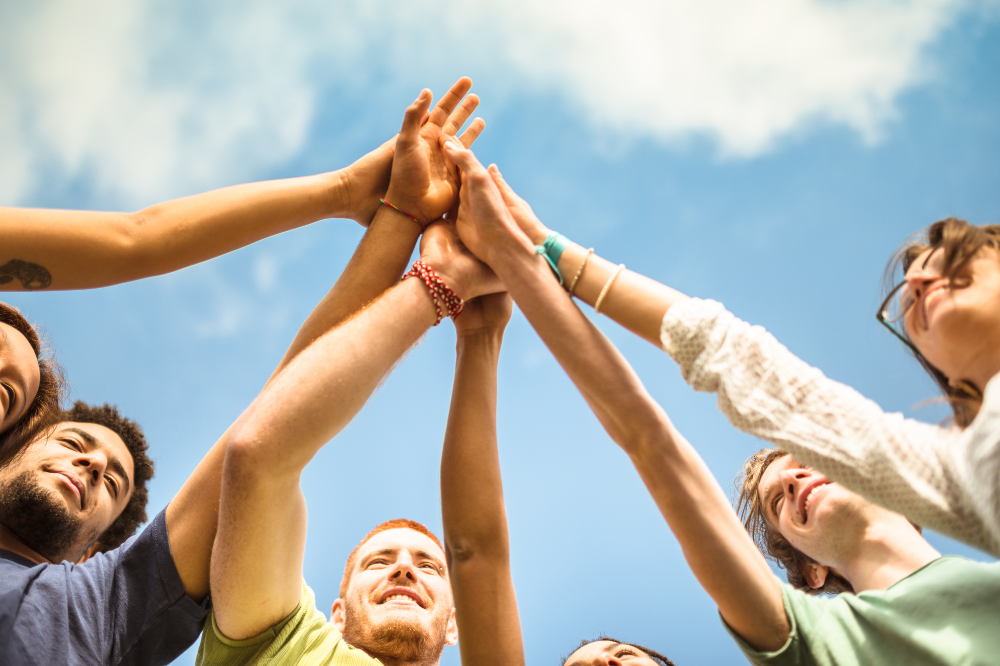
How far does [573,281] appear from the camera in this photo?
239cm

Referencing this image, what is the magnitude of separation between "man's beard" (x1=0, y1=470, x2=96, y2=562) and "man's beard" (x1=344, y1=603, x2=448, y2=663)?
1307 mm

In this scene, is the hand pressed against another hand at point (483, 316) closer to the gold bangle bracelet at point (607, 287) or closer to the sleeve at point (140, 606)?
the gold bangle bracelet at point (607, 287)

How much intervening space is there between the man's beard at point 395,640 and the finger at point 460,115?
2.30 m

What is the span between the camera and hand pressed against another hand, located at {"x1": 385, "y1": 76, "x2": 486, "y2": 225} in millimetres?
2859

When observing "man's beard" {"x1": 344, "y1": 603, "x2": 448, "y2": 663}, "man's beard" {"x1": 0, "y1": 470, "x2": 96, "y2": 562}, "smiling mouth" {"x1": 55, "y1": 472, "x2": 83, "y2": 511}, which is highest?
"smiling mouth" {"x1": 55, "y1": 472, "x2": 83, "y2": 511}

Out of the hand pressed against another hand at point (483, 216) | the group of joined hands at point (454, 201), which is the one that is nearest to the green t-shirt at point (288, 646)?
the group of joined hands at point (454, 201)

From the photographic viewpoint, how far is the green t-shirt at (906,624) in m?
1.81

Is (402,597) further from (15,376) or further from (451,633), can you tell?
(15,376)

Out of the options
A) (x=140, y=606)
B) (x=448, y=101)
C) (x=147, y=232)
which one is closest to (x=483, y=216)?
(x=448, y=101)

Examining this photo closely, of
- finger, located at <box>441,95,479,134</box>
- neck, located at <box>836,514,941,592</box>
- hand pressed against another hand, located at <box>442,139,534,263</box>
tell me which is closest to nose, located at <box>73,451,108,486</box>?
hand pressed against another hand, located at <box>442,139,534,263</box>

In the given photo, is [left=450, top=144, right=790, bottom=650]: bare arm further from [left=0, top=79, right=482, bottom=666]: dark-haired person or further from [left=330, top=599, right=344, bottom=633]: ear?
[left=330, top=599, right=344, bottom=633]: ear

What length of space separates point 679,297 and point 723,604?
93 centimetres

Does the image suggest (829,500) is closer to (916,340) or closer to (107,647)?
(916,340)

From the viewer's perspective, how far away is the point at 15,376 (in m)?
2.68
